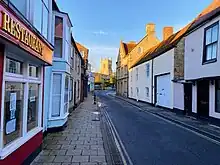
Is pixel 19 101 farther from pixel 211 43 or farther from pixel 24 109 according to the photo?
pixel 211 43

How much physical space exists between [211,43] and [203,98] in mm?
3450

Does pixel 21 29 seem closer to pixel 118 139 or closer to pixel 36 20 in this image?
pixel 36 20

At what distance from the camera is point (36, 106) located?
6664mm

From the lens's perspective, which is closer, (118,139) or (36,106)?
(36,106)

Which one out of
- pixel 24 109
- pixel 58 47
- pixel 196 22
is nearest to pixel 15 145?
pixel 24 109

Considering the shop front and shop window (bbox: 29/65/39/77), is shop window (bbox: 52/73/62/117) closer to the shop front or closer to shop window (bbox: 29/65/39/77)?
the shop front

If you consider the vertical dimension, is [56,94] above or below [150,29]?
below

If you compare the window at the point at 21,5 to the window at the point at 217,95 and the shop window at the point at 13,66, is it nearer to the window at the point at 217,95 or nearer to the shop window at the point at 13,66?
the shop window at the point at 13,66

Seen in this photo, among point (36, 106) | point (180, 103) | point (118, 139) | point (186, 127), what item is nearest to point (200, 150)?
point (118, 139)

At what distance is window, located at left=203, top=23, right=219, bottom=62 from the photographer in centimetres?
1232

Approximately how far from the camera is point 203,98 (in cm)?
1405

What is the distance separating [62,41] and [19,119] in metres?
5.89

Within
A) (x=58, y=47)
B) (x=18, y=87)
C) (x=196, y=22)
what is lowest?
(x=18, y=87)

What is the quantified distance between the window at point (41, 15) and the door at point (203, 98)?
10.2 meters
